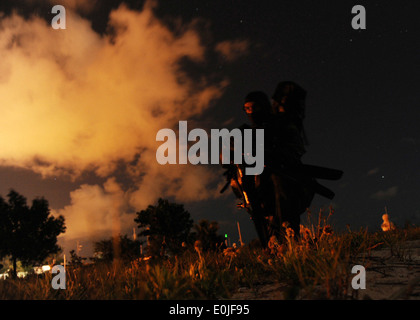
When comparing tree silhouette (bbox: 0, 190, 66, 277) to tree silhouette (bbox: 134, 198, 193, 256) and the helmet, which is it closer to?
tree silhouette (bbox: 134, 198, 193, 256)

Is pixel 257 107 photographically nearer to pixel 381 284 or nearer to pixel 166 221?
pixel 381 284

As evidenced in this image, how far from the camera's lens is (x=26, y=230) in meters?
31.3

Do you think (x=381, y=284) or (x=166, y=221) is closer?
(x=381, y=284)

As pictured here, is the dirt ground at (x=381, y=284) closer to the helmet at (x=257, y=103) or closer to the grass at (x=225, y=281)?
the grass at (x=225, y=281)

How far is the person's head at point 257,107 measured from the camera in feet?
18.4

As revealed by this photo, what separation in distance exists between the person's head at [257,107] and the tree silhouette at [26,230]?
32.6 metres

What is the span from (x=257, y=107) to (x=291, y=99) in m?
0.76

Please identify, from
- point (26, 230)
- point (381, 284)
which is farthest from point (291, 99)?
point (26, 230)

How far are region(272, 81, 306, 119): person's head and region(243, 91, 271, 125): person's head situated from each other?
0.32 meters

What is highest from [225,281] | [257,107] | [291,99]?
[291,99]

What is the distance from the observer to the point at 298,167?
5465 mm

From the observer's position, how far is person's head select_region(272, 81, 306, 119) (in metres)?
5.82
